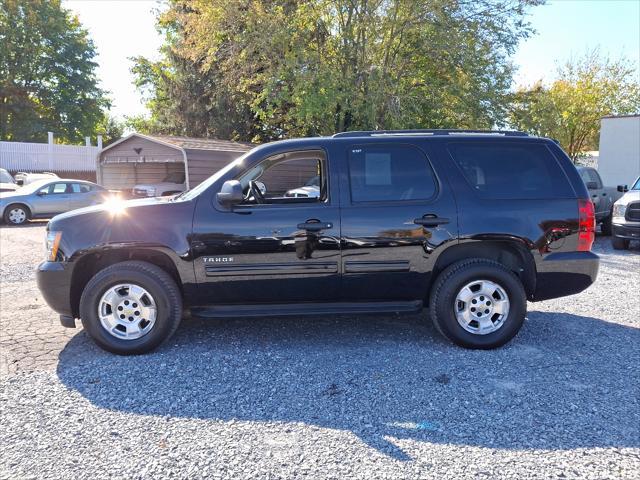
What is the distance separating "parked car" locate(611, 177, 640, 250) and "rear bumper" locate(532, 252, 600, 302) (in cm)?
653

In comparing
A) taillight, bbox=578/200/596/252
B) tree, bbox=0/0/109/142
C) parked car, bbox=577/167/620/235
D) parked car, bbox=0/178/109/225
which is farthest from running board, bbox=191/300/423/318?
tree, bbox=0/0/109/142

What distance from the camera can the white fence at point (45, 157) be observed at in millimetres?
25141

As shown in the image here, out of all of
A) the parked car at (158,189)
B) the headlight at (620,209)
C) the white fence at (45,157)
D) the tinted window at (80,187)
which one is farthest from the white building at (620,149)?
the white fence at (45,157)

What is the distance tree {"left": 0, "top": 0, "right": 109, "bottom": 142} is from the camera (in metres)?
36.6

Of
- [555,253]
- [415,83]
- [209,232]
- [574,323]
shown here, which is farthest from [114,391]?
[415,83]

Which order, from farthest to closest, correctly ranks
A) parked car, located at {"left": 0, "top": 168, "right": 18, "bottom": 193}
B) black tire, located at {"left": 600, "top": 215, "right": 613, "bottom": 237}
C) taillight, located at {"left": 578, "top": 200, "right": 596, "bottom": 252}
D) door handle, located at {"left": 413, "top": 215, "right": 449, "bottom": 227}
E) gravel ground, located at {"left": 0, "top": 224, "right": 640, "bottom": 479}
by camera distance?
parked car, located at {"left": 0, "top": 168, "right": 18, "bottom": 193}, black tire, located at {"left": 600, "top": 215, "right": 613, "bottom": 237}, taillight, located at {"left": 578, "top": 200, "right": 596, "bottom": 252}, door handle, located at {"left": 413, "top": 215, "right": 449, "bottom": 227}, gravel ground, located at {"left": 0, "top": 224, "right": 640, "bottom": 479}

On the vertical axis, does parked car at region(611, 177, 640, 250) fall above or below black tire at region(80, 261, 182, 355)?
above

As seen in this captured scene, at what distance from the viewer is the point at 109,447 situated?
3.06 meters

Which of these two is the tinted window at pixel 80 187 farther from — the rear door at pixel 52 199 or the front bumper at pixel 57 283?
the front bumper at pixel 57 283

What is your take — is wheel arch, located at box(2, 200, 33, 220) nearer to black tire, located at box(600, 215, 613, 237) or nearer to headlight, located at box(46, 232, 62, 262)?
headlight, located at box(46, 232, 62, 262)

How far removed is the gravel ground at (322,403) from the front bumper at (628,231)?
220 inches

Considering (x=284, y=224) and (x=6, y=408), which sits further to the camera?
A: (x=284, y=224)

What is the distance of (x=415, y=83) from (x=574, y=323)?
1384cm

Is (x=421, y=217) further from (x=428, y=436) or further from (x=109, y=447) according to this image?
(x=109, y=447)
